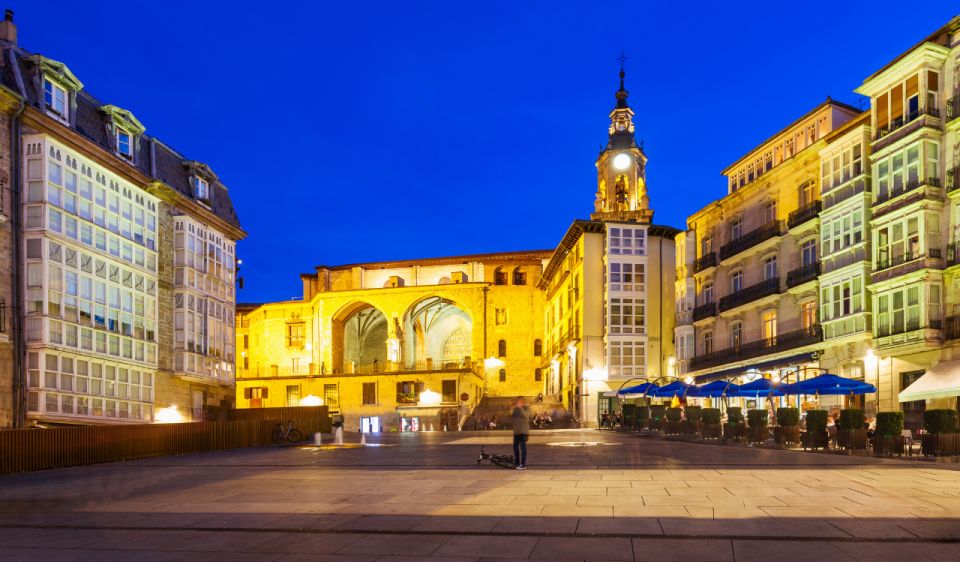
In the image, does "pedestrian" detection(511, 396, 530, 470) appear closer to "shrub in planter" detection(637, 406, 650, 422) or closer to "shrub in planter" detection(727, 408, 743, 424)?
"shrub in planter" detection(727, 408, 743, 424)

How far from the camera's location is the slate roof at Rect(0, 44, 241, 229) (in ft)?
101

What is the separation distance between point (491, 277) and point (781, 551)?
247 feet

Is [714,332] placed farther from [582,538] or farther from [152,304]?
[582,538]

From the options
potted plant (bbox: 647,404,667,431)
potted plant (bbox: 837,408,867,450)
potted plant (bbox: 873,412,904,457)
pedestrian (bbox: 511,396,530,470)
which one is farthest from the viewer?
potted plant (bbox: 647,404,667,431)

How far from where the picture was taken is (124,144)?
37562mm

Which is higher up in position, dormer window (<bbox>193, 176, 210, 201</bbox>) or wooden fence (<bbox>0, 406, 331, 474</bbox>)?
dormer window (<bbox>193, 176, 210, 201</bbox>)

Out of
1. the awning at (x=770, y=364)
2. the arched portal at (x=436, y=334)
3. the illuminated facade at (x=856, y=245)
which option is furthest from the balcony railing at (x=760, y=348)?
the arched portal at (x=436, y=334)

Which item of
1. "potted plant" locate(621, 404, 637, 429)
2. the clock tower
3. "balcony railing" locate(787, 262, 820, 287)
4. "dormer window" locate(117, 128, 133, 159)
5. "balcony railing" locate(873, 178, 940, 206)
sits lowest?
"potted plant" locate(621, 404, 637, 429)

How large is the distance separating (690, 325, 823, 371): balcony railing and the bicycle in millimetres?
22582

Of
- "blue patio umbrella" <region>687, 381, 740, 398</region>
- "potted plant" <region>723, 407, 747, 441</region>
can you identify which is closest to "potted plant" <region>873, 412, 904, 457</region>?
→ "potted plant" <region>723, 407, 747, 441</region>

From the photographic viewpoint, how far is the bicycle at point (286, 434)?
37.1m

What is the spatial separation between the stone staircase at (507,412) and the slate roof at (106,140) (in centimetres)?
2374

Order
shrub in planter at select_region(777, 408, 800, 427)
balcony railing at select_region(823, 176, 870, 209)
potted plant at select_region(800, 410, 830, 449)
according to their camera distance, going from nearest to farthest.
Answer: potted plant at select_region(800, 410, 830, 449) < shrub in planter at select_region(777, 408, 800, 427) < balcony railing at select_region(823, 176, 870, 209)

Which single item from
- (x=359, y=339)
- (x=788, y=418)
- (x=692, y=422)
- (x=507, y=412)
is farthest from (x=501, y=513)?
(x=359, y=339)
